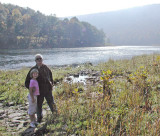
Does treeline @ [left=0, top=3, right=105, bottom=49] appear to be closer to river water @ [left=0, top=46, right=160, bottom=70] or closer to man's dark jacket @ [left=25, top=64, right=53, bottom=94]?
river water @ [left=0, top=46, right=160, bottom=70]

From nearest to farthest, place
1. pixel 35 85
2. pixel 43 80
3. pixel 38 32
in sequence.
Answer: pixel 35 85 → pixel 43 80 → pixel 38 32

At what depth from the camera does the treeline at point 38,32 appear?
65906 millimetres

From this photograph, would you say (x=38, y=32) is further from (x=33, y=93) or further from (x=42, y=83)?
(x=33, y=93)

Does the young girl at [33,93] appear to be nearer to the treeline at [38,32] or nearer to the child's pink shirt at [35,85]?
the child's pink shirt at [35,85]

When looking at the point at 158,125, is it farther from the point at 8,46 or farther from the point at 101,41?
the point at 101,41

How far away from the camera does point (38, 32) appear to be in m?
83.1

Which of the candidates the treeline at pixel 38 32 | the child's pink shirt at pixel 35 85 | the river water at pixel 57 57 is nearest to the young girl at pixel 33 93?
the child's pink shirt at pixel 35 85

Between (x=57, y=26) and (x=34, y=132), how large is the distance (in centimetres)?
9428

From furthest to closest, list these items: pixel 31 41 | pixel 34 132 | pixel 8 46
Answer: pixel 31 41
pixel 8 46
pixel 34 132

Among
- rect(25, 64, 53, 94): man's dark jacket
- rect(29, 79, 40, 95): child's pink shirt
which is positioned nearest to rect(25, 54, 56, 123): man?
rect(25, 64, 53, 94): man's dark jacket

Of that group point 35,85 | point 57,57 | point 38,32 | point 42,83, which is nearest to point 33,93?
point 35,85

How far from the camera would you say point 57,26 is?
93500 mm

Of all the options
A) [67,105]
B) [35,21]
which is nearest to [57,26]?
[35,21]

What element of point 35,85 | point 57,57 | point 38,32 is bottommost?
point 35,85
